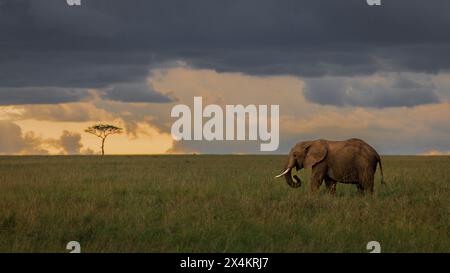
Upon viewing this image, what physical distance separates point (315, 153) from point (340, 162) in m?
0.80

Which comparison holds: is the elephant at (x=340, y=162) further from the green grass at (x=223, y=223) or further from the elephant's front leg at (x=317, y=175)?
the green grass at (x=223, y=223)

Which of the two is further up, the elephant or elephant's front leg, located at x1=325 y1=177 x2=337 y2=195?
the elephant

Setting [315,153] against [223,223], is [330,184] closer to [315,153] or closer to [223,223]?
[315,153]

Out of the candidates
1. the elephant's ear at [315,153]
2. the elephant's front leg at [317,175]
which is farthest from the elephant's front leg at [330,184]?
the elephant's ear at [315,153]

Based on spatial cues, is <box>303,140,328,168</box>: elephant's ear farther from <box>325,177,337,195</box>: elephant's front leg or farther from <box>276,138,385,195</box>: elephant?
<box>325,177,337,195</box>: elephant's front leg

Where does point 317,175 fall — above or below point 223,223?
above

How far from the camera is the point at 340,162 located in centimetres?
1659

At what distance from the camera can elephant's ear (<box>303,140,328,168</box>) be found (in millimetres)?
16766

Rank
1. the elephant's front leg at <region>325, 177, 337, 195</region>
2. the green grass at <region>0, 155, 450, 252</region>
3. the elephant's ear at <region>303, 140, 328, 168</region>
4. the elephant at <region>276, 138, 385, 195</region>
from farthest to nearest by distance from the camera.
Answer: the elephant's front leg at <region>325, 177, 337, 195</region> → the elephant's ear at <region>303, 140, 328, 168</region> → the elephant at <region>276, 138, 385, 195</region> → the green grass at <region>0, 155, 450, 252</region>

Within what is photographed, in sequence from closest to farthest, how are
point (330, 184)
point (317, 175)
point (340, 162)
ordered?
point (340, 162)
point (317, 175)
point (330, 184)

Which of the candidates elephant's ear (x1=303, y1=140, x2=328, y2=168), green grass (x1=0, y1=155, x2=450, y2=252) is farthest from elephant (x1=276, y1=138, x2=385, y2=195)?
green grass (x1=0, y1=155, x2=450, y2=252)

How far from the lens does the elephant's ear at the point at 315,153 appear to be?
16766 mm

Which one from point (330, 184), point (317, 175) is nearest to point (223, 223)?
point (317, 175)
